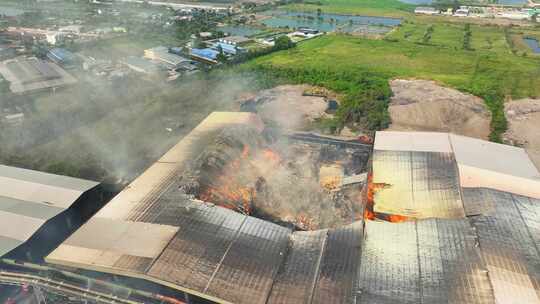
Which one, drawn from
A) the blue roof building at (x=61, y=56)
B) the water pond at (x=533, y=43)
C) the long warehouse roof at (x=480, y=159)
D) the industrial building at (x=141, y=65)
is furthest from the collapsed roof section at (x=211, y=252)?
the water pond at (x=533, y=43)

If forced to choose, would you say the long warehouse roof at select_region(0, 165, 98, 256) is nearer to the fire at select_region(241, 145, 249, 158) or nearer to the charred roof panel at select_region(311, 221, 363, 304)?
the fire at select_region(241, 145, 249, 158)

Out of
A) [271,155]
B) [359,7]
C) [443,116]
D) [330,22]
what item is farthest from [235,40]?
[359,7]

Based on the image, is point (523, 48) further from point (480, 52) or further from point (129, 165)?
point (129, 165)

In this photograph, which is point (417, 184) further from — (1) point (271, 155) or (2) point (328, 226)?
(1) point (271, 155)

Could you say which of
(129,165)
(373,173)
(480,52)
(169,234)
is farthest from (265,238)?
(480,52)

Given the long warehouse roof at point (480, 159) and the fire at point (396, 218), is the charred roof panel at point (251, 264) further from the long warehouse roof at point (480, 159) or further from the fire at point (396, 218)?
the long warehouse roof at point (480, 159)

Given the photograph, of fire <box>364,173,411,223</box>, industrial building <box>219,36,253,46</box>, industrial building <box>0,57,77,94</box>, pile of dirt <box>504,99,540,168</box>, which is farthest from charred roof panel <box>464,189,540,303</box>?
industrial building <box>219,36,253,46</box>
